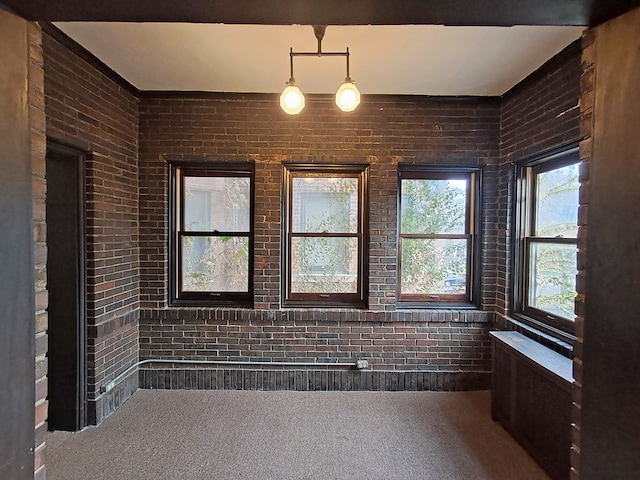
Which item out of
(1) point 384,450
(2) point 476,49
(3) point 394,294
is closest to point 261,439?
(1) point 384,450

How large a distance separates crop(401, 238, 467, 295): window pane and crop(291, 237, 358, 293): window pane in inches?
19.7

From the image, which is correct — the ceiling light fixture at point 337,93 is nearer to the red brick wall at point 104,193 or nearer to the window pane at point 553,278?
the red brick wall at point 104,193

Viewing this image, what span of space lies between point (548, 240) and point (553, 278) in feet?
0.97

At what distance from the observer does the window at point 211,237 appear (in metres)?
3.09

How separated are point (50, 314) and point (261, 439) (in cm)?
181

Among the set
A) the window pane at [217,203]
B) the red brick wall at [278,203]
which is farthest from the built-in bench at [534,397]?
the window pane at [217,203]

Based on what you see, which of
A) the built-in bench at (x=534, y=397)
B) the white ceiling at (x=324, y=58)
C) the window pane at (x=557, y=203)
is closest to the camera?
the built-in bench at (x=534, y=397)

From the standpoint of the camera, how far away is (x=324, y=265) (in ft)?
10.3

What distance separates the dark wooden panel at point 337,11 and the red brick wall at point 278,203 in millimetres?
1860

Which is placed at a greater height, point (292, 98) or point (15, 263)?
point (292, 98)

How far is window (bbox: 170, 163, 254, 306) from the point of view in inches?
Answer: 122

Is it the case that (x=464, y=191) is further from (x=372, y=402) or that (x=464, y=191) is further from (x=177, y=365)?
(x=177, y=365)

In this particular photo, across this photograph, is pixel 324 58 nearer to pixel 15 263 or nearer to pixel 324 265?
pixel 324 265

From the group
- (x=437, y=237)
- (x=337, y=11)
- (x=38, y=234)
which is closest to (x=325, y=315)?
(x=437, y=237)
